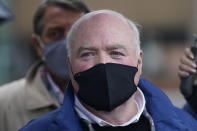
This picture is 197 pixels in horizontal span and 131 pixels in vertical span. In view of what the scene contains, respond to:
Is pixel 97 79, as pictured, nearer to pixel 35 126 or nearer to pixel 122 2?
pixel 35 126

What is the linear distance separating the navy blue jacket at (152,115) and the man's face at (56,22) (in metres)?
1.17

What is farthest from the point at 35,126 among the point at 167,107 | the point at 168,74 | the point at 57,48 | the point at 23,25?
the point at 23,25

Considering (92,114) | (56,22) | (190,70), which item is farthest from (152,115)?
(56,22)

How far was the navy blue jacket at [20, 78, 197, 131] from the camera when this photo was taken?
3.20 m

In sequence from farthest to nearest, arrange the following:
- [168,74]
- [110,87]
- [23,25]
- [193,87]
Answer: [23,25] < [168,74] < [193,87] < [110,87]

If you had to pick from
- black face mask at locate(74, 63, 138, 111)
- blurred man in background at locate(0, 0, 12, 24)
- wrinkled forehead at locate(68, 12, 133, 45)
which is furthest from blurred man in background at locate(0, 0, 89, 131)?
black face mask at locate(74, 63, 138, 111)

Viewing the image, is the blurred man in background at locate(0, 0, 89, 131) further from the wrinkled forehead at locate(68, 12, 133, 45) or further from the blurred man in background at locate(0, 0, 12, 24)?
the wrinkled forehead at locate(68, 12, 133, 45)

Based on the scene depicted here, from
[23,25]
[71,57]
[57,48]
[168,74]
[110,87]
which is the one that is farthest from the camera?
[23,25]

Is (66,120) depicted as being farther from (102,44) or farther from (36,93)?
(36,93)

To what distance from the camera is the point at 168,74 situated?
19.0 metres

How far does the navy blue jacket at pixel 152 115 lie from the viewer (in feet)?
10.5

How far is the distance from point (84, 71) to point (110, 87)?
0.20 metres

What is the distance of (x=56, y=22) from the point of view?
179 inches

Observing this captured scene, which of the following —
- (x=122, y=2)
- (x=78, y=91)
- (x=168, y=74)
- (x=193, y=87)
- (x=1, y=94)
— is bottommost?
(x=168, y=74)
